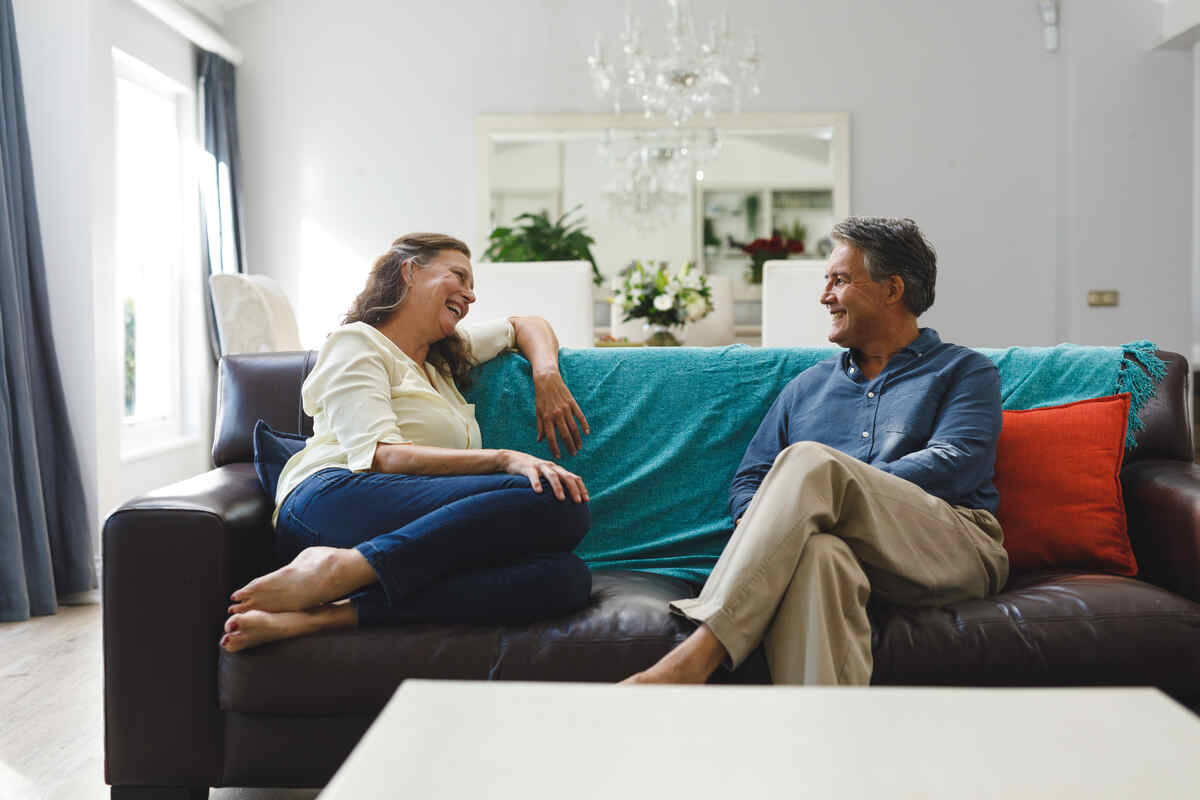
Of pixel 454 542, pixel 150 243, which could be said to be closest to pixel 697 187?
pixel 150 243

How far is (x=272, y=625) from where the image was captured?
1696 mm

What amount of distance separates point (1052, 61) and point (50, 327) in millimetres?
5137

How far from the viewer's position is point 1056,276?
5.89 meters

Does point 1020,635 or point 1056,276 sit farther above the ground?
point 1056,276

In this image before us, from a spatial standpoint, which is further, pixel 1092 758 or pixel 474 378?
pixel 474 378

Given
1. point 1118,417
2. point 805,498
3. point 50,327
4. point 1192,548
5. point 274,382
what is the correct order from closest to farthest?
point 805,498
point 1192,548
point 1118,417
point 274,382
point 50,327

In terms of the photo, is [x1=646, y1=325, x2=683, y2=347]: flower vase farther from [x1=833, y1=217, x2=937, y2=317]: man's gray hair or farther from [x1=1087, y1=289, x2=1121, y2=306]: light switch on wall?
[x1=1087, y1=289, x2=1121, y2=306]: light switch on wall

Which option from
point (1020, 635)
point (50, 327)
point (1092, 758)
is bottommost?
point (1020, 635)

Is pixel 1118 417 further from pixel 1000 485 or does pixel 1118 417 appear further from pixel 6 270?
pixel 6 270

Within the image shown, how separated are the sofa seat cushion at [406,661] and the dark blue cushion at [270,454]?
43cm

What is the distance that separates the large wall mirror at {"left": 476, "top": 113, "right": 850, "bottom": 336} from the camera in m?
5.92

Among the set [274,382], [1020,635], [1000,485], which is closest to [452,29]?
[274,382]

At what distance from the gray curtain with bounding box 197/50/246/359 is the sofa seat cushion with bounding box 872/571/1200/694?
450cm

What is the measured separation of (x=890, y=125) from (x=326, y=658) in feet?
16.6
